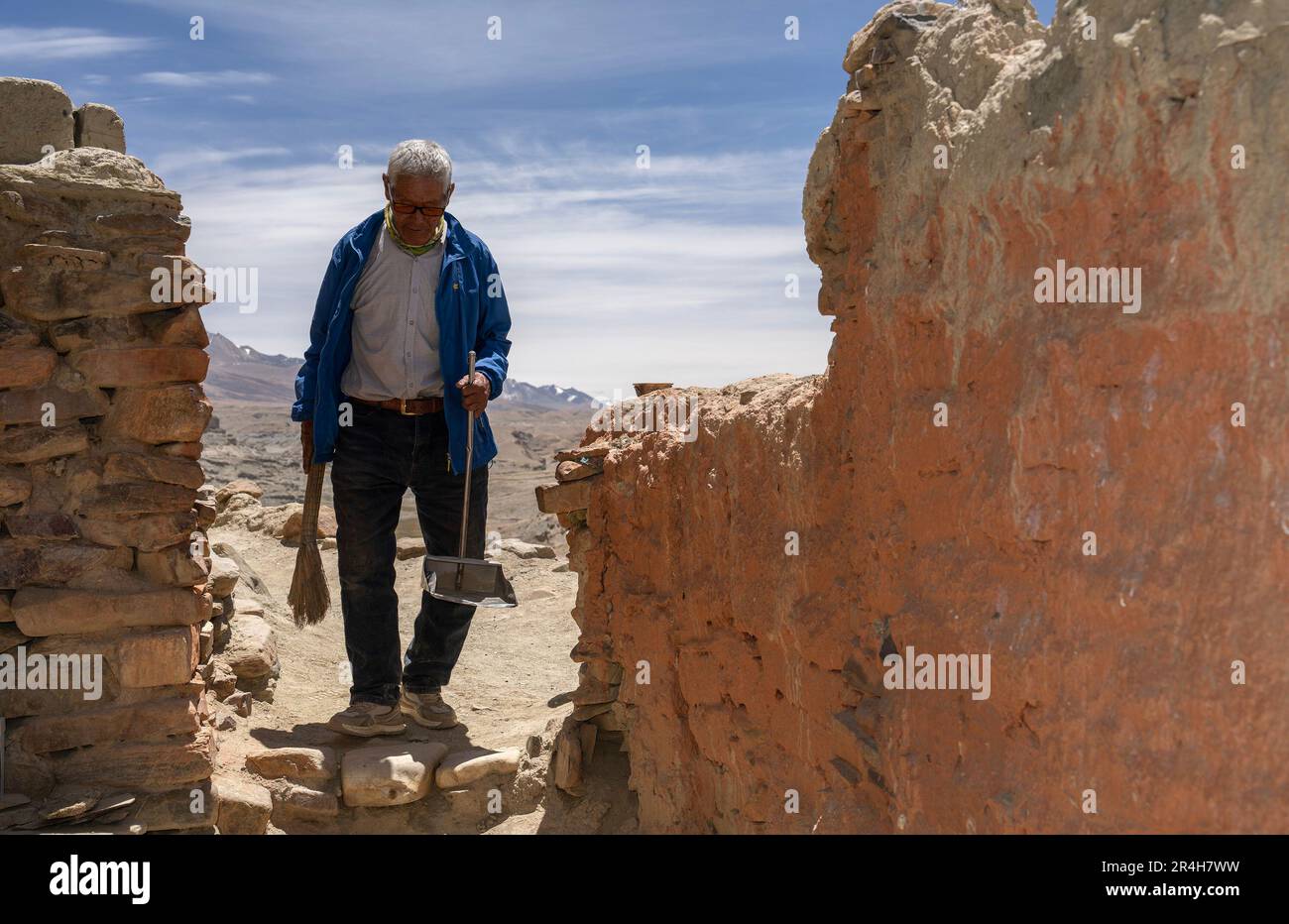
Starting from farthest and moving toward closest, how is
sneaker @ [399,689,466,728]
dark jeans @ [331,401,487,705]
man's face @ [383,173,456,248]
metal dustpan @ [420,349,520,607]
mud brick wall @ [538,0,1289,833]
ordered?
sneaker @ [399,689,466,728] < dark jeans @ [331,401,487,705] < man's face @ [383,173,456,248] < metal dustpan @ [420,349,520,607] < mud brick wall @ [538,0,1289,833]

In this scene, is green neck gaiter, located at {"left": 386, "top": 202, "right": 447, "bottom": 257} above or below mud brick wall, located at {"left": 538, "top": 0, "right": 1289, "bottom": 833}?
above

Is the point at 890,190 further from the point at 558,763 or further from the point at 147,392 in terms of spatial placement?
the point at 558,763

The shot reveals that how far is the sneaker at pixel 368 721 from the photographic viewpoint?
470cm

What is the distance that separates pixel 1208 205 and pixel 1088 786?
110 cm

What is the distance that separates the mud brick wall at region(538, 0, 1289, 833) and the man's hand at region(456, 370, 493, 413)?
41.2 inches

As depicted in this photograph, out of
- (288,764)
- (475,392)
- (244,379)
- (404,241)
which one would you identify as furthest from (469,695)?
(244,379)

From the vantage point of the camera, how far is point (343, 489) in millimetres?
4562

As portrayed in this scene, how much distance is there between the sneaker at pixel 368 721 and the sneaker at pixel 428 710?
5.3 inches

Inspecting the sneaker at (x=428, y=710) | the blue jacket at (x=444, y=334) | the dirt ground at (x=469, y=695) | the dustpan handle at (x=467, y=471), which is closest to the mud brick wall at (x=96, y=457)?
the blue jacket at (x=444, y=334)

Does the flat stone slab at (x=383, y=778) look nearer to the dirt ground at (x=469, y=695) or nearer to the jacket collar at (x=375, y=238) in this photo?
the dirt ground at (x=469, y=695)

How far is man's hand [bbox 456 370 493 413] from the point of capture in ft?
14.1

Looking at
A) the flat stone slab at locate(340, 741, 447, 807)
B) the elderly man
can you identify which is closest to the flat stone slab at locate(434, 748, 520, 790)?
the flat stone slab at locate(340, 741, 447, 807)

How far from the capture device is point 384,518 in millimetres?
4621

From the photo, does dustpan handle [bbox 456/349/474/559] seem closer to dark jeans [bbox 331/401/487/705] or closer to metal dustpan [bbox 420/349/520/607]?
metal dustpan [bbox 420/349/520/607]
